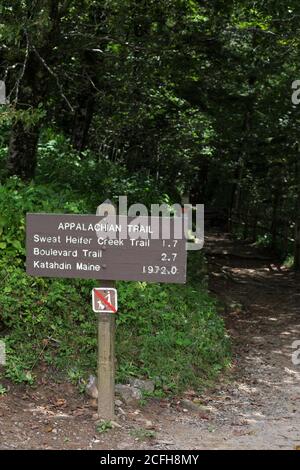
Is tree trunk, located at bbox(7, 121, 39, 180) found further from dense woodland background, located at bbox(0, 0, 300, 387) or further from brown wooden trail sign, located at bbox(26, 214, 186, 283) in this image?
brown wooden trail sign, located at bbox(26, 214, 186, 283)

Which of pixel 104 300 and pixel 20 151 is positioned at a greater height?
pixel 20 151

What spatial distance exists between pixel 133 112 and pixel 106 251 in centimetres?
870

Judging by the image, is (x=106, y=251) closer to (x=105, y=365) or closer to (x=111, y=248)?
(x=111, y=248)

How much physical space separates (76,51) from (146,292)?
4.96 m

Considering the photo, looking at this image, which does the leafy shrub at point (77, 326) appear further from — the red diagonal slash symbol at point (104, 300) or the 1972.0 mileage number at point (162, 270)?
the 1972.0 mileage number at point (162, 270)

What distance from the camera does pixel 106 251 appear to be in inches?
208

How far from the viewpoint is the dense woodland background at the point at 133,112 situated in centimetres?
700

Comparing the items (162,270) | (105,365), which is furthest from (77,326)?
(162,270)

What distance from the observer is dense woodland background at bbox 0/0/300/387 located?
700cm

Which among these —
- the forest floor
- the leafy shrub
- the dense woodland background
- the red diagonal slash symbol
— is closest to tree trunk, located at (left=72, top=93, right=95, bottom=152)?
the dense woodland background

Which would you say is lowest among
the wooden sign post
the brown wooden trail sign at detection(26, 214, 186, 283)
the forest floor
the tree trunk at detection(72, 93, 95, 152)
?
the forest floor

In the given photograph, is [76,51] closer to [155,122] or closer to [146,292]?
[146,292]

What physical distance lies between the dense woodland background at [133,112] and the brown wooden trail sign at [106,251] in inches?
46.5

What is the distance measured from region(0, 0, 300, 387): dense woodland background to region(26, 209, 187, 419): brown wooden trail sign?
1.18 m
